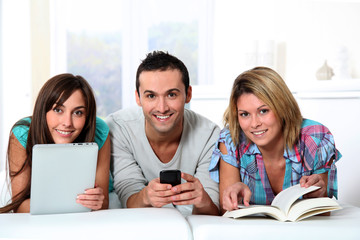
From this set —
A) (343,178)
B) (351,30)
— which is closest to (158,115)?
(343,178)

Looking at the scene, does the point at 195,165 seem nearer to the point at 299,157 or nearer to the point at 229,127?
the point at 229,127

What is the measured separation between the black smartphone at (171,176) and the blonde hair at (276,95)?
0.42 meters

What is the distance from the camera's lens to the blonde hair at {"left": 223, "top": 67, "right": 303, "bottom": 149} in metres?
1.84

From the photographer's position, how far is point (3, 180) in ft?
6.98

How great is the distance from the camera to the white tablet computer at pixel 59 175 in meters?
1.46

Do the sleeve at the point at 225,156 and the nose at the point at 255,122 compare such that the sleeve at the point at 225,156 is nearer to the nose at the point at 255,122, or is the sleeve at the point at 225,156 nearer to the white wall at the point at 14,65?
the nose at the point at 255,122

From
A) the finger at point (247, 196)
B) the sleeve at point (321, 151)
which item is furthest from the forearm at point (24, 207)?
the sleeve at point (321, 151)

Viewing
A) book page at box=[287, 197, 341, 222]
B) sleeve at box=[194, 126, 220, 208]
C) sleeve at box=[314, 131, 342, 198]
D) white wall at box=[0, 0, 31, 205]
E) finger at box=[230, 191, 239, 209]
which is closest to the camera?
book page at box=[287, 197, 341, 222]

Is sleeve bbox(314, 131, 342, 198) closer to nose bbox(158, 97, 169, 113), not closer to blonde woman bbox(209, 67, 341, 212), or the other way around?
blonde woman bbox(209, 67, 341, 212)

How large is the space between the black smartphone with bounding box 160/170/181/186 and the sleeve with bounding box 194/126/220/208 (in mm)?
450

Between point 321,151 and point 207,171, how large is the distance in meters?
0.59

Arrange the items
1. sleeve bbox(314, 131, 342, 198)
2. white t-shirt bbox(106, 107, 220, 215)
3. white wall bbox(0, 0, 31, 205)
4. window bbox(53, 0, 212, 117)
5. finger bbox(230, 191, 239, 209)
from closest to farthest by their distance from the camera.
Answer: finger bbox(230, 191, 239, 209) < sleeve bbox(314, 131, 342, 198) < white t-shirt bbox(106, 107, 220, 215) < white wall bbox(0, 0, 31, 205) < window bbox(53, 0, 212, 117)

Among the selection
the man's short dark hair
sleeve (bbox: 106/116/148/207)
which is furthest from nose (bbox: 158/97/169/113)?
sleeve (bbox: 106/116/148/207)

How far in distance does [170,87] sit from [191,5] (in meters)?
3.18
